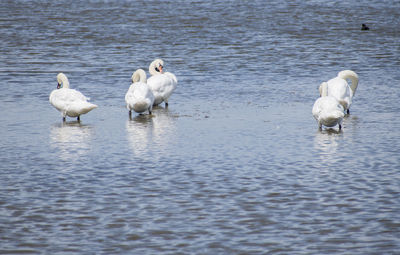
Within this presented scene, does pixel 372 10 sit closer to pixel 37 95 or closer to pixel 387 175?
pixel 37 95

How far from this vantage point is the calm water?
8578 millimetres

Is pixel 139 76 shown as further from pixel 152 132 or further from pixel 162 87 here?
pixel 152 132

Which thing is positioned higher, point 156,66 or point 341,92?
point 156,66

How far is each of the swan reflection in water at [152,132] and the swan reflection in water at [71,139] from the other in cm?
76

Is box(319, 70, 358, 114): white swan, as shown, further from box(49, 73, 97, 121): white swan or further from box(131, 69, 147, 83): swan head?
box(49, 73, 97, 121): white swan

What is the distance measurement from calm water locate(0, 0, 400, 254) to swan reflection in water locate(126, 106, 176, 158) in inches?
1.4

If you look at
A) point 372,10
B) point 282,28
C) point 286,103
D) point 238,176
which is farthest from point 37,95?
point 372,10

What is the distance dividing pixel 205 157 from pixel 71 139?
2840mm

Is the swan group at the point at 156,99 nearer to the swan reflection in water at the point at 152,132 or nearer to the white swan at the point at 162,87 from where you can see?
the white swan at the point at 162,87

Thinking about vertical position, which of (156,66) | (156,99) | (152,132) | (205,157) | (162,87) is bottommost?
(205,157)

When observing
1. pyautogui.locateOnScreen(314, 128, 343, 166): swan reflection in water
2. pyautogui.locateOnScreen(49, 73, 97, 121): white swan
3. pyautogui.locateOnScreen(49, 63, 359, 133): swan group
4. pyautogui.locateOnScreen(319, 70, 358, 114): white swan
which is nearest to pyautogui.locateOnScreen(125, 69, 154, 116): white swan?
pyautogui.locateOnScreen(49, 63, 359, 133): swan group

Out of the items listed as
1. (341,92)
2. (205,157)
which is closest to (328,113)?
(341,92)

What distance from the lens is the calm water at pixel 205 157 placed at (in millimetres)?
8578

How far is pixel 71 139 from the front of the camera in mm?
14070
